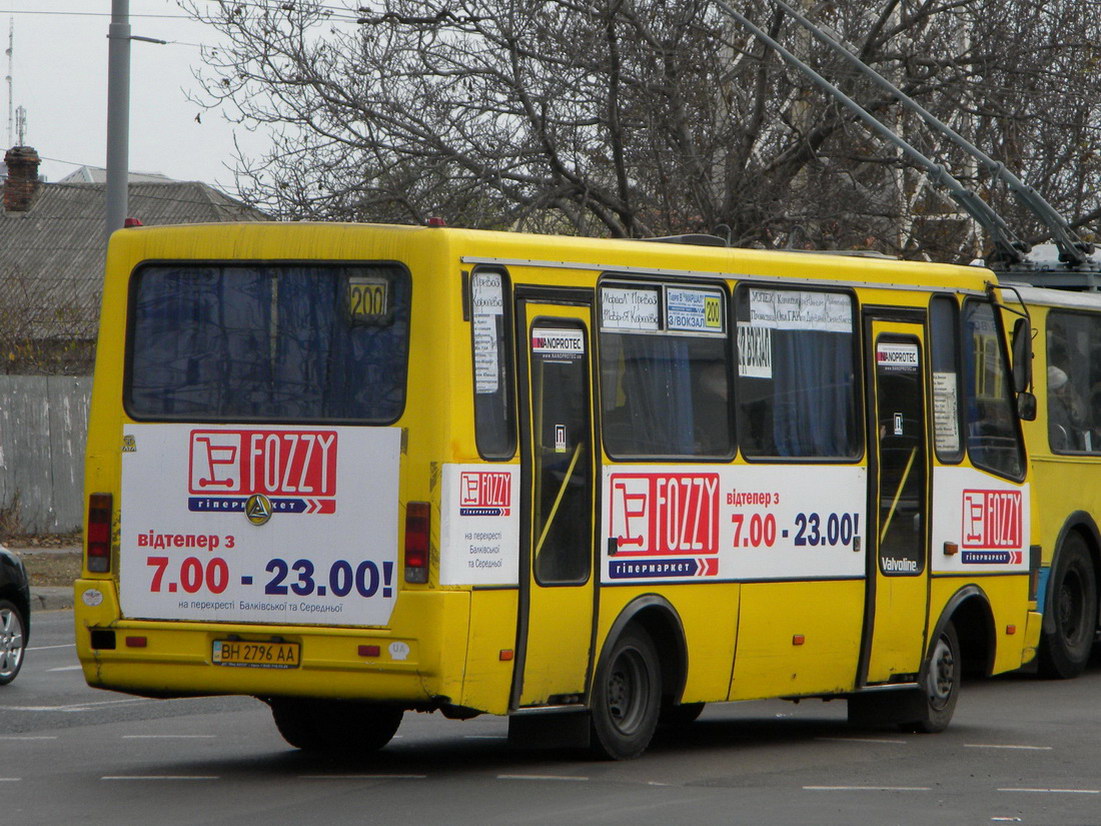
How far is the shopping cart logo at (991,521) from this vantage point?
40.5 feet

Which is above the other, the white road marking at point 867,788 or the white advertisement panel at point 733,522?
the white advertisement panel at point 733,522

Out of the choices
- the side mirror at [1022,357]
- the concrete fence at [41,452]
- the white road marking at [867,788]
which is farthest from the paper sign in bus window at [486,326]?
the concrete fence at [41,452]

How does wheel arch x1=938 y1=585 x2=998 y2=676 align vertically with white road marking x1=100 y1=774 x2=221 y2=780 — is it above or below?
above

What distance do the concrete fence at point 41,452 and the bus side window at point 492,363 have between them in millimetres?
17812

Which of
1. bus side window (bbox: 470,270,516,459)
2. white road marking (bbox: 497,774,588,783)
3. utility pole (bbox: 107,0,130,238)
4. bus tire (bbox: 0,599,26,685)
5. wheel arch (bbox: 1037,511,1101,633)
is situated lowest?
white road marking (bbox: 497,774,588,783)

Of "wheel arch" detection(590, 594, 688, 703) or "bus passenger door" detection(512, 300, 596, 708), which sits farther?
"wheel arch" detection(590, 594, 688, 703)

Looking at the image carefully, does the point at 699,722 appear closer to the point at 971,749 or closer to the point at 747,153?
the point at 971,749

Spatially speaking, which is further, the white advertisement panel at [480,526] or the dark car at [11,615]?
the dark car at [11,615]

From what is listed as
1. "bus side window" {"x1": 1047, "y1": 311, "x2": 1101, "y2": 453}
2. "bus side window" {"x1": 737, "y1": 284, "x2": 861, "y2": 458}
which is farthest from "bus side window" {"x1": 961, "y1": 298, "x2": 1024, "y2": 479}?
"bus side window" {"x1": 1047, "y1": 311, "x2": 1101, "y2": 453}

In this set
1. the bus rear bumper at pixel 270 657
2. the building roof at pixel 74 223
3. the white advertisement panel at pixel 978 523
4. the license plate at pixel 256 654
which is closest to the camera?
the bus rear bumper at pixel 270 657

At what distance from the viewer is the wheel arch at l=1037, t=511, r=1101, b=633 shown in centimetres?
1538

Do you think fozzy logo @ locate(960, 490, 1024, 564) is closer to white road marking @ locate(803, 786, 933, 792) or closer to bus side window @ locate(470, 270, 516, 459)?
white road marking @ locate(803, 786, 933, 792)

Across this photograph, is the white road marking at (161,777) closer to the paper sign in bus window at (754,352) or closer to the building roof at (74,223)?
the paper sign in bus window at (754,352)

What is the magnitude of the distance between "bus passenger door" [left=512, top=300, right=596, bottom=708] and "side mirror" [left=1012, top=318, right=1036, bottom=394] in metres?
4.10
